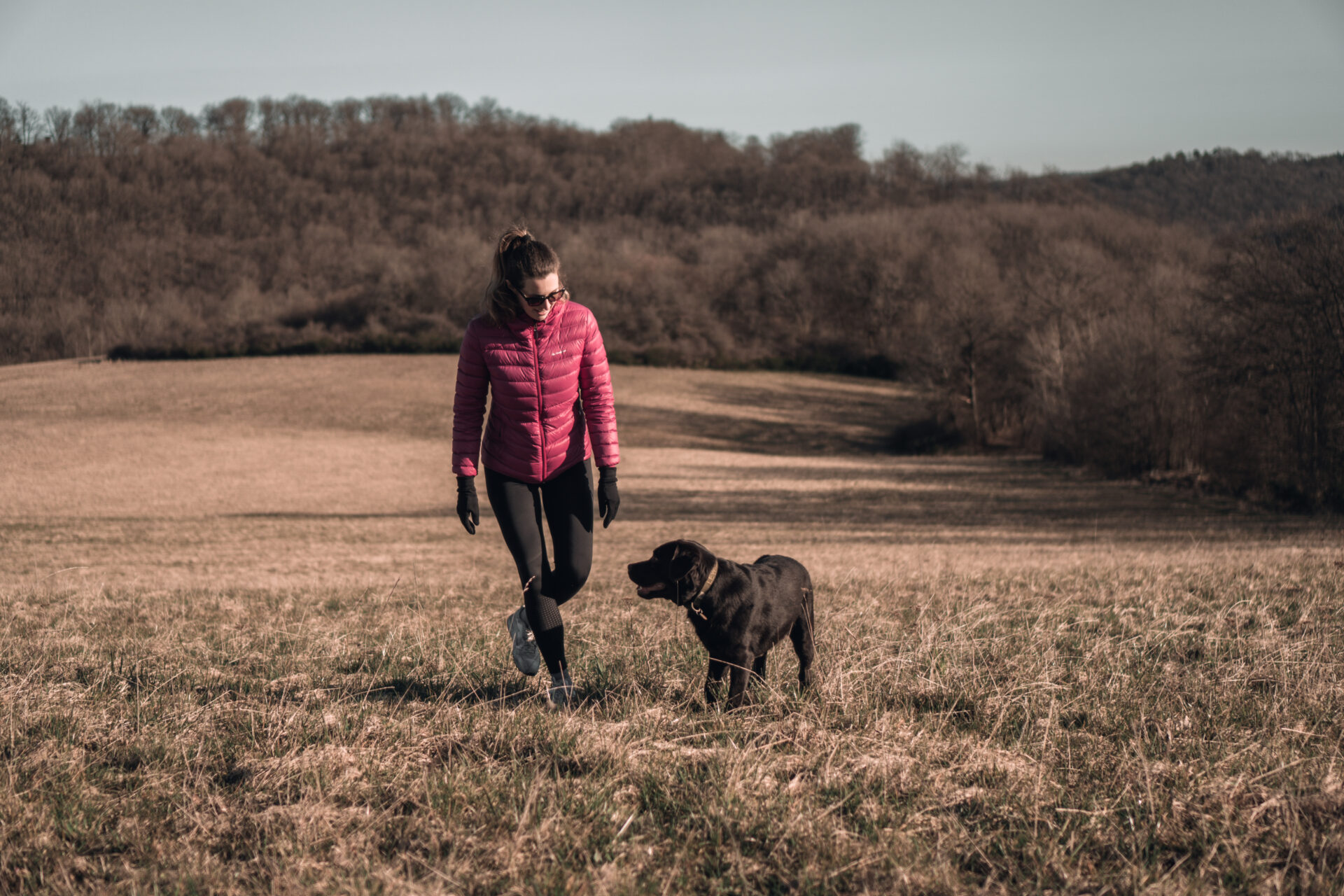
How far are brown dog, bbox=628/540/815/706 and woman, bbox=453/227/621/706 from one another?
0.34 m

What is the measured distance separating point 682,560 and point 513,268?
1.47 m

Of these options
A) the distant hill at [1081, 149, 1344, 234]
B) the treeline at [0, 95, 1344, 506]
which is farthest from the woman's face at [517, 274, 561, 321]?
the distant hill at [1081, 149, 1344, 234]

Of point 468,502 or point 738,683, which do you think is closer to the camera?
point 738,683

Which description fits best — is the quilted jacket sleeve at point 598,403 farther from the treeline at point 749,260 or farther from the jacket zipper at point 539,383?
the treeline at point 749,260

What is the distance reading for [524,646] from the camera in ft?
13.2

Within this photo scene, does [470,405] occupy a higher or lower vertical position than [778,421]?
higher

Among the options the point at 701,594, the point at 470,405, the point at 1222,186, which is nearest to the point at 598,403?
the point at 470,405

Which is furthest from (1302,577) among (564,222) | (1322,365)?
(564,222)

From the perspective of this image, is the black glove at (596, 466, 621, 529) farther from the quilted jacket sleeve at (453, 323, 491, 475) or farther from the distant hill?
the distant hill

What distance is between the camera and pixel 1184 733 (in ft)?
10.2

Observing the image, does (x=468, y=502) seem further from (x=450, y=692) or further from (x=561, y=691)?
(x=561, y=691)

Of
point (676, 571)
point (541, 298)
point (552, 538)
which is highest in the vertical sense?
point (541, 298)

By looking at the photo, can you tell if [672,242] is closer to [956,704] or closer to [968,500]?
[968,500]

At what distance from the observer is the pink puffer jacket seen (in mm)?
3869
